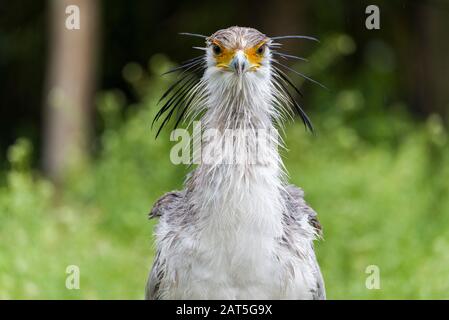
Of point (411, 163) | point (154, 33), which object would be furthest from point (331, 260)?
point (154, 33)

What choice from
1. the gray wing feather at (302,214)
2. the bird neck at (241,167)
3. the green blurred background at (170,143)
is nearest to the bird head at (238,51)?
the bird neck at (241,167)

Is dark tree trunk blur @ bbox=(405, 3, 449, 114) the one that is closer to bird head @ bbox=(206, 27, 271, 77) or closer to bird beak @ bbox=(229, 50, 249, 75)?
bird head @ bbox=(206, 27, 271, 77)

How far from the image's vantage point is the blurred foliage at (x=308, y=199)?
7.12 m

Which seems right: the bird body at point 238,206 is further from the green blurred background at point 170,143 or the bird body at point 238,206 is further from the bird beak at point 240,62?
the green blurred background at point 170,143

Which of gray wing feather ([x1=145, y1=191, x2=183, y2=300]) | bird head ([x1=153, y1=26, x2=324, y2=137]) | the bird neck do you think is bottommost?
gray wing feather ([x1=145, y1=191, x2=183, y2=300])

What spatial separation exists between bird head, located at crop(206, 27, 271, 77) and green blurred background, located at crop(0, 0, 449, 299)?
2525mm

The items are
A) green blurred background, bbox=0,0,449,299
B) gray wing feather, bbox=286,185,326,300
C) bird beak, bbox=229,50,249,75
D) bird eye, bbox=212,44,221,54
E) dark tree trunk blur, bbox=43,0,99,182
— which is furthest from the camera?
dark tree trunk blur, bbox=43,0,99,182

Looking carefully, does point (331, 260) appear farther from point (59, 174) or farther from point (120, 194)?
point (59, 174)

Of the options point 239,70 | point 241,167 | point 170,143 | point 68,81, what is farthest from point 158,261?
point 68,81

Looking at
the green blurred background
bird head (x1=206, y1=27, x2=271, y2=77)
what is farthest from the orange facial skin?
the green blurred background

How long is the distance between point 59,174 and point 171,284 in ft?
20.3

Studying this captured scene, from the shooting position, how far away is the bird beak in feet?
14.2

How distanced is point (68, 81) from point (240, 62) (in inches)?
280

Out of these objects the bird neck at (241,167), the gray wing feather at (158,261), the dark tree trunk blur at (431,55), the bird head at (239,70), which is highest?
the dark tree trunk blur at (431,55)
